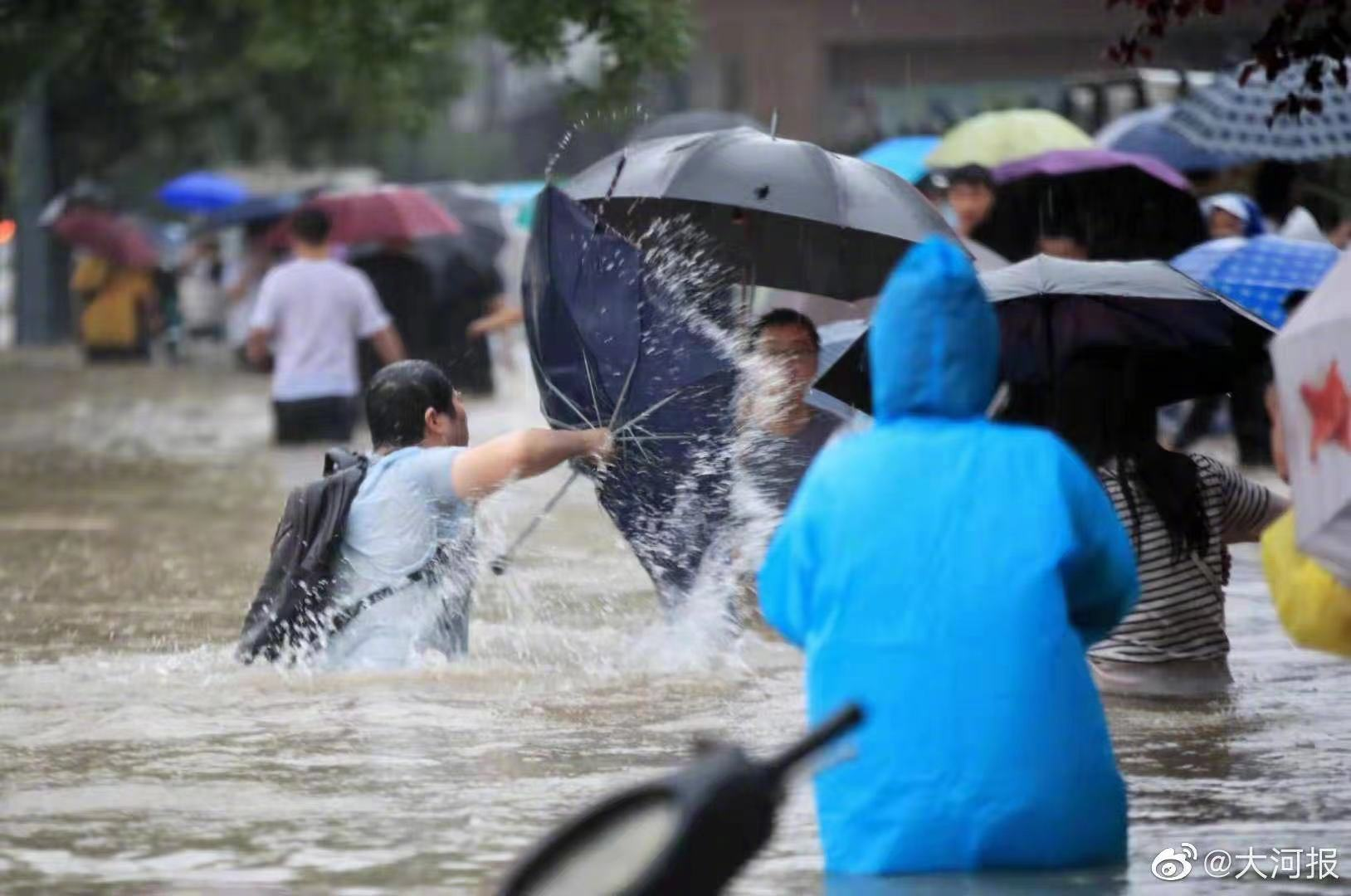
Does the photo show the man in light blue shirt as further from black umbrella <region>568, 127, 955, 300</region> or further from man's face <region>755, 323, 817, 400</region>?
black umbrella <region>568, 127, 955, 300</region>

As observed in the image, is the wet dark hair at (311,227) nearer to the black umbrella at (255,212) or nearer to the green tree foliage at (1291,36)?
the green tree foliage at (1291,36)

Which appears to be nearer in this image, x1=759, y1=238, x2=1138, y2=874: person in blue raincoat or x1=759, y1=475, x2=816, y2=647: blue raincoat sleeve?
x1=759, y1=238, x2=1138, y2=874: person in blue raincoat

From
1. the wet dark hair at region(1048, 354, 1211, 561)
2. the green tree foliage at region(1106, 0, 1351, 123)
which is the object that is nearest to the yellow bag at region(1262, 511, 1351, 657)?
the green tree foliage at region(1106, 0, 1351, 123)

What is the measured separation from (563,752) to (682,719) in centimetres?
72

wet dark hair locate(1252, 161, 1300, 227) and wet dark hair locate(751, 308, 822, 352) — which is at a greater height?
wet dark hair locate(751, 308, 822, 352)

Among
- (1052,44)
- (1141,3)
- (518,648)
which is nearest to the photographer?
(1141,3)

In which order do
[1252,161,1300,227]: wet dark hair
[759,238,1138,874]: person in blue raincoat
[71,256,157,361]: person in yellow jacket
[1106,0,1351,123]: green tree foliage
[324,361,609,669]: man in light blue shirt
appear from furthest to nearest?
[71,256,157,361]: person in yellow jacket
[1252,161,1300,227]: wet dark hair
[324,361,609,669]: man in light blue shirt
[1106,0,1351,123]: green tree foliage
[759,238,1138,874]: person in blue raincoat

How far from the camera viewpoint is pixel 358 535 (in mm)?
8641

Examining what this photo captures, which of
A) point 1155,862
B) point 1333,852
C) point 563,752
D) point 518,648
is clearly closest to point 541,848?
point 1155,862

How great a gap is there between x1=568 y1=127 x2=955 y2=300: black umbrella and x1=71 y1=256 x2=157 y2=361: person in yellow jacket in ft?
86.1

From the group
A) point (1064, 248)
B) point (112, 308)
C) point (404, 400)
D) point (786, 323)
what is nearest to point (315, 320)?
point (1064, 248)

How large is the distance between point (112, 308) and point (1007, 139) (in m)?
21.4

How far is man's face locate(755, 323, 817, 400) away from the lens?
10.1m

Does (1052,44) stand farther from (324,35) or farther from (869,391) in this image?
(869,391)
